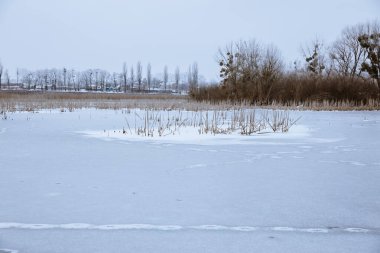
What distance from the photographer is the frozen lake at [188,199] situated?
235 cm

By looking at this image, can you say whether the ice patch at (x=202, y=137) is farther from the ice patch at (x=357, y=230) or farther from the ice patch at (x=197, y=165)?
the ice patch at (x=357, y=230)

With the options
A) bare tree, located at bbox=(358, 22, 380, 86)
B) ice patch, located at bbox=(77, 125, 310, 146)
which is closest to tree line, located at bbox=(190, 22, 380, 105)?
bare tree, located at bbox=(358, 22, 380, 86)

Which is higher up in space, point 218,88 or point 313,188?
point 218,88

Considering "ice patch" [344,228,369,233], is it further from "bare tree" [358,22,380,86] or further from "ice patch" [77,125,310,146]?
"bare tree" [358,22,380,86]

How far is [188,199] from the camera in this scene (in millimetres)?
3266

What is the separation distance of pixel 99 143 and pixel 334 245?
200 inches

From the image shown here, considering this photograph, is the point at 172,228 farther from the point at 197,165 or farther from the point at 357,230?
the point at 197,165

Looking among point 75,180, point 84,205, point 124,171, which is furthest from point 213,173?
point 84,205

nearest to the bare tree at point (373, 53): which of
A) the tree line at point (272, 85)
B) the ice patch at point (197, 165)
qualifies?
the tree line at point (272, 85)

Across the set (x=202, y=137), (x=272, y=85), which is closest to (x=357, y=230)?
(x=202, y=137)

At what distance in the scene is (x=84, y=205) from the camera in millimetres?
3039

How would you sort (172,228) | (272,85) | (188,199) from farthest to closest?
(272,85), (188,199), (172,228)

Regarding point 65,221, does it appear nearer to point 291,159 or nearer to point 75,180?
point 75,180

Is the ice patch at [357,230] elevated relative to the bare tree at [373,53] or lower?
lower
